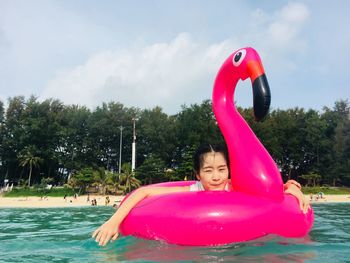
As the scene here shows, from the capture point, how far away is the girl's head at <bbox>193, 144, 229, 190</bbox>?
438 cm

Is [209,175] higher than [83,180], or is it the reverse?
[83,180]

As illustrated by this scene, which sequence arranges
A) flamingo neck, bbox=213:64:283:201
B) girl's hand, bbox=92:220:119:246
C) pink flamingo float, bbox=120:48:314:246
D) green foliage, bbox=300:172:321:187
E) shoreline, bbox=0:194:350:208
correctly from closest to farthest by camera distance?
girl's hand, bbox=92:220:119:246
pink flamingo float, bbox=120:48:314:246
flamingo neck, bbox=213:64:283:201
shoreline, bbox=0:194:350:208
green foliage, bbox=300:172:321:187

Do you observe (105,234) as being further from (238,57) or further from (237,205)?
(238,57)

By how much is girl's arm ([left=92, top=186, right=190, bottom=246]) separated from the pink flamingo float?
11cm

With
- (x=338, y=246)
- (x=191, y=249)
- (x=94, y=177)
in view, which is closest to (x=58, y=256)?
(x=191, y=249)

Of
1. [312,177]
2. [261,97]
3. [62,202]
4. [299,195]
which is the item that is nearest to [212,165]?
[261,97]

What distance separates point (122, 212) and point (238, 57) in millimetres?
2313

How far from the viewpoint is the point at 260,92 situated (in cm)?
434

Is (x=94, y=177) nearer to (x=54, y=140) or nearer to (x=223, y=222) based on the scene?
(x=54, y=140)

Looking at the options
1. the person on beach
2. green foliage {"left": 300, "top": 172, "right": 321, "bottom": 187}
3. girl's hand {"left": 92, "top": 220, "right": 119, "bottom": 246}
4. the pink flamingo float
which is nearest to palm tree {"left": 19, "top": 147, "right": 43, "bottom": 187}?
green foliage {"left": 300, "top": 172, "right": 321, "bottom": 187}

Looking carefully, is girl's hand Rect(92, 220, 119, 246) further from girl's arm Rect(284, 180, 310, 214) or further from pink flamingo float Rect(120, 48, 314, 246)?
girl's arm Rect(284, 180, 310, 214)

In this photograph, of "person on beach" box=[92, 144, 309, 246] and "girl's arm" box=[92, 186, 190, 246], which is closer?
"girl's arm" box=[92, 186, 190, 246]

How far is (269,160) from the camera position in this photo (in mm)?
4508

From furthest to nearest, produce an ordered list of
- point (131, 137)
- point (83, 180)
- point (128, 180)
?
point (131, 137), point (83, 180), point (128, 180)
